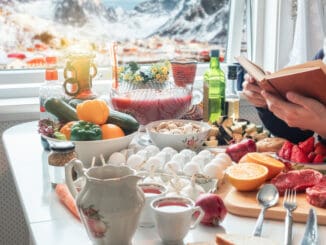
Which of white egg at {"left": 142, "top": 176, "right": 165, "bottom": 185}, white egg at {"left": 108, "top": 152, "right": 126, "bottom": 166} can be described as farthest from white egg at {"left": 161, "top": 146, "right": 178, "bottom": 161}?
white egg at {"left": 142, "top": 176, "right": 165, "bottom": 185}

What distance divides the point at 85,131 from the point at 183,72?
60 centimetres

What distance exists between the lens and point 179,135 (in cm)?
155

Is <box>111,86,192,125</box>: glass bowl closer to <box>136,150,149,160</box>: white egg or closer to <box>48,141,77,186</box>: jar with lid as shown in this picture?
<box>136,150,149,160</box>: white egg

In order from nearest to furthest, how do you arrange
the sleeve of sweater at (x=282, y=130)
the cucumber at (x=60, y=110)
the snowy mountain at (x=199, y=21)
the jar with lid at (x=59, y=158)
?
the jar with lid at (x=59, y=158), the cucumber at (x=60, y=110), the sleeve of sweater at (x=282, y=130), the snowy mountain at (x=199, y=21)

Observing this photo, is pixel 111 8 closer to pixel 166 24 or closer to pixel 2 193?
pixel 166 24

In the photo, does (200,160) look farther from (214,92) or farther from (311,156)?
(214,92)

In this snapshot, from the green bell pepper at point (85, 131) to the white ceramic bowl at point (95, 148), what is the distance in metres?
0.02

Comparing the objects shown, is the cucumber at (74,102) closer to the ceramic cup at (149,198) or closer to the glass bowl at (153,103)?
the glass bowl at (153,103)

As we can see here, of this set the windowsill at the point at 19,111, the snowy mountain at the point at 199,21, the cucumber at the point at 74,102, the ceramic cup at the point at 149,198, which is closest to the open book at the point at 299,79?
the ceramic cup at the point at 149,198

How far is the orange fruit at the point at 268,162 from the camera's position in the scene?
1.29 meters

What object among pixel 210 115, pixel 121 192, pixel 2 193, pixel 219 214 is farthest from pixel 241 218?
pixel 2 193

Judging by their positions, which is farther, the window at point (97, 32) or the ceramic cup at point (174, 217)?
the window at point (97, 32)

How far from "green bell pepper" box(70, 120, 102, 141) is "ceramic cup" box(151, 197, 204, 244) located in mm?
482

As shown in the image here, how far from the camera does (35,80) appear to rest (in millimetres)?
2518
